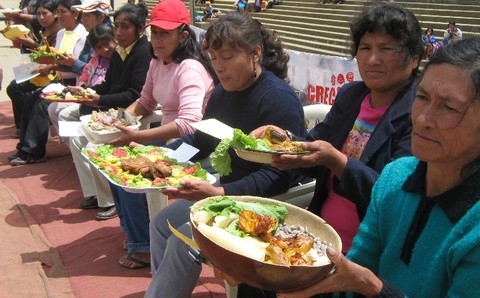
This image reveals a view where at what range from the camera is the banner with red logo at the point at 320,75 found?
4.84 metres

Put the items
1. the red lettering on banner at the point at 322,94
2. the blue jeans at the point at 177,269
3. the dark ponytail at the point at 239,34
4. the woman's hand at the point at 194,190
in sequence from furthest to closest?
1. the red lettering on banner at the point at 322,94
2. the dark ponytail at the point at 239,34
3. the blue jeans at the point at 177,269
4. the woman's hand at the point at 194,190

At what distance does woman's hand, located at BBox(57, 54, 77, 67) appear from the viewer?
5.50 m

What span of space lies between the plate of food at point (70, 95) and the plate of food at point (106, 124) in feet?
1.99

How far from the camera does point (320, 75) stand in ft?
16.8

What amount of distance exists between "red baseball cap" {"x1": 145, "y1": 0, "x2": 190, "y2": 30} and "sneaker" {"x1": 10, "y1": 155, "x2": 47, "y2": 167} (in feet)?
9.42

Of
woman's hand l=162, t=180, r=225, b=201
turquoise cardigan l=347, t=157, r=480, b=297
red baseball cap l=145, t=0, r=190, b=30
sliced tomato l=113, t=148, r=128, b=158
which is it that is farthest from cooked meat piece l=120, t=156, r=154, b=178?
turquoise cardigan l=347, t=157, r=480, b=297

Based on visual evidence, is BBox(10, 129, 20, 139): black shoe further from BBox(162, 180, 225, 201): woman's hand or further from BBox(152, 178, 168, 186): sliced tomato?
BBox(162, 180, 225, 201): woman's hand

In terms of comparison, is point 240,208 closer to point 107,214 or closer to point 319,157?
point 319,157

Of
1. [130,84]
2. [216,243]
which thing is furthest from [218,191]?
[130,84]

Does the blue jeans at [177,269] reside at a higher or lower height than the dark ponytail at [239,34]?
lower

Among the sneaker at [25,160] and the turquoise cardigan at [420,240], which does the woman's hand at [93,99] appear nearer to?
the sneaker at [25,160]

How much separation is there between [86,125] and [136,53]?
3.04ft

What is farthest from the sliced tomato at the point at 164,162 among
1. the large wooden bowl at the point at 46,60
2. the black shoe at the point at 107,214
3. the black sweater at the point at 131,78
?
the large wooden bowl at the point at 46,60

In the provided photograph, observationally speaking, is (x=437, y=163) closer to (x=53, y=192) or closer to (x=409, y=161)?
(x=409, y=161)
